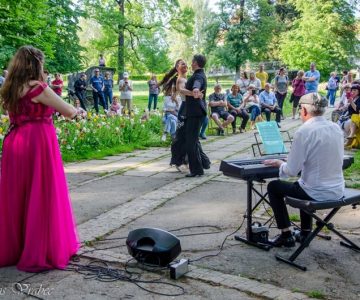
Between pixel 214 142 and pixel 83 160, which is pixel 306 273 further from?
pixel 214 142

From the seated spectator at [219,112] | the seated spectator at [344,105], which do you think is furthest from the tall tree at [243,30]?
the seated spectator at [344,105]

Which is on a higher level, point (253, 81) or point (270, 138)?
point (253, 81)

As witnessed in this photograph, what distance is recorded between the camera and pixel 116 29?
103ft

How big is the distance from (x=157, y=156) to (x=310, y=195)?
6.05 m

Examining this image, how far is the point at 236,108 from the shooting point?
46.1ft

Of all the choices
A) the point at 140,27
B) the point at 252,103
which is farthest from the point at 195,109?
the point at 140,27

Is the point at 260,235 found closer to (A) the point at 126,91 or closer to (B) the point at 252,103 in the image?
(B) the point at 252,103

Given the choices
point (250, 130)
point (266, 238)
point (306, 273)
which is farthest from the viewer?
point (250, 130)

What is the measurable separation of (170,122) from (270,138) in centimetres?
684

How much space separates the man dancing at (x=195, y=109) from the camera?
7.49 meters

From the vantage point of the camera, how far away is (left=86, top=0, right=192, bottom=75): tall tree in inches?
1276

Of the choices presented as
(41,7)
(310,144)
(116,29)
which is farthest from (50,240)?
(116,29)

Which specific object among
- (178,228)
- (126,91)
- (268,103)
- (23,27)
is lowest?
(178,228)

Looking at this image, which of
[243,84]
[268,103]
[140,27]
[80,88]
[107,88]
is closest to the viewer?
[268,103]
